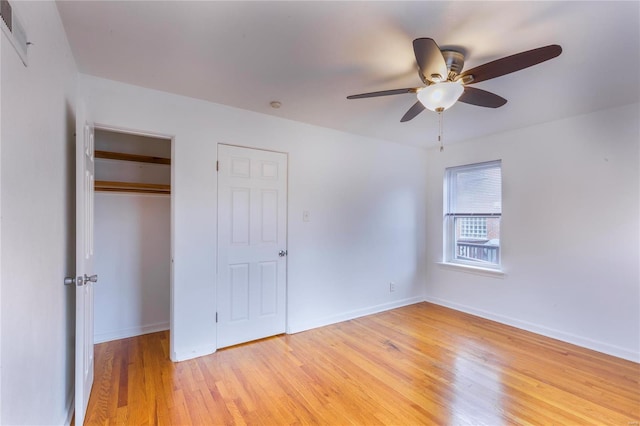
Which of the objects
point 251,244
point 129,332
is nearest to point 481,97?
point 251,244

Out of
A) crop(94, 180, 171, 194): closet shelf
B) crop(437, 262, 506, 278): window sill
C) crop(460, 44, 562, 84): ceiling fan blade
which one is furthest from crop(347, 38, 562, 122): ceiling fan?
crop(94, 180, 171, 194): closet shelf

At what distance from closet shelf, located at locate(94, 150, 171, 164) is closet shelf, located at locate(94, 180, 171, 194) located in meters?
0.25

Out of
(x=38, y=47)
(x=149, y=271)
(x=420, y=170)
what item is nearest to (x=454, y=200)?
(x=420, y=170)

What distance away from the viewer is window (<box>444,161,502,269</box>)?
384cm

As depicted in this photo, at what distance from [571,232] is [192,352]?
3963 millimetres

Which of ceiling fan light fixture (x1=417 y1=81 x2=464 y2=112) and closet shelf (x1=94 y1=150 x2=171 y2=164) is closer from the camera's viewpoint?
ceiling fan light fixture (x1=417 y1=81 x2=464 y2=112)

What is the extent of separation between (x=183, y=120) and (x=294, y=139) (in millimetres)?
1146

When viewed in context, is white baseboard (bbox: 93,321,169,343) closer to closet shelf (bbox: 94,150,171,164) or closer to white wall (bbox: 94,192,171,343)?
white wall (bbox: 94,192,171,343)

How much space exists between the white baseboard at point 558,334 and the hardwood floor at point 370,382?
10 cm

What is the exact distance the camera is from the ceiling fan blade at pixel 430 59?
4.88ft

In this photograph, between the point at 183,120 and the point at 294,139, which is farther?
the point at 294,139

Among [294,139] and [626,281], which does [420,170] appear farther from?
[626,281]

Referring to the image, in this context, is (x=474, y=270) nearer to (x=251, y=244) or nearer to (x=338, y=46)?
(x=251, y=244)

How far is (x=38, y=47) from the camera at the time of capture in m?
1.34
